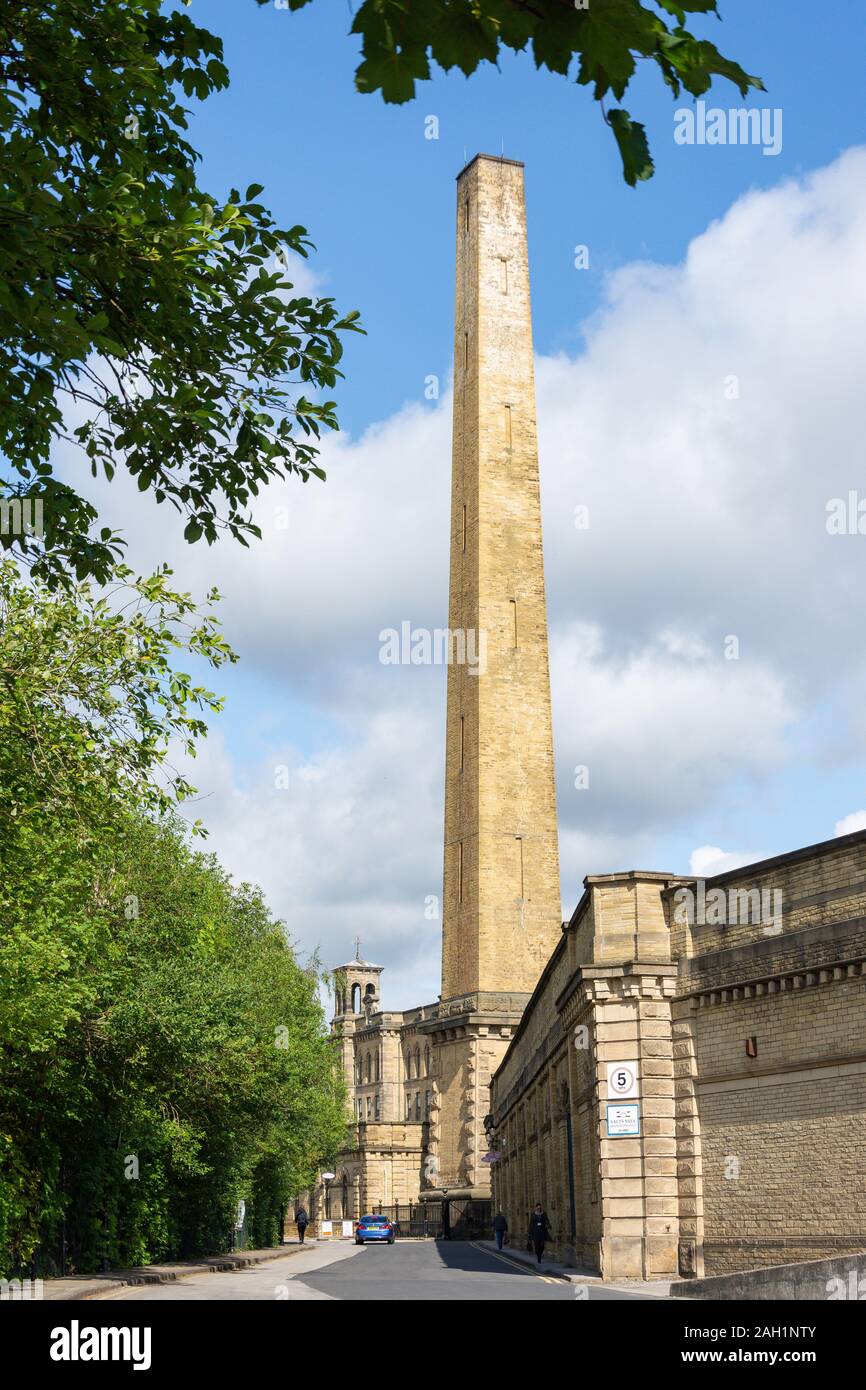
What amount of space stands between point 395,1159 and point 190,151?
8248 centimetres

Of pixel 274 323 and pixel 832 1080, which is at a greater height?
pixel 274 323

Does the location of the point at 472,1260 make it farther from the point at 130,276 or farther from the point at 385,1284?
the point at 130,276

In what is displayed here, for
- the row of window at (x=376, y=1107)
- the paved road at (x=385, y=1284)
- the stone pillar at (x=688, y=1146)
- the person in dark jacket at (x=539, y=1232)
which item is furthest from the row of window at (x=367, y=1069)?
the stone pillar at (x=688, y=1146)

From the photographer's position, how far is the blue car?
58.8m

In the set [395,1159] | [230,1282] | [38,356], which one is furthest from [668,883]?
[395,1159]

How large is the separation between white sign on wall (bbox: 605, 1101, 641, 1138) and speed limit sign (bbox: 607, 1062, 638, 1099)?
0.20 m

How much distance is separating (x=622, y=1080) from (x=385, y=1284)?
657 cm

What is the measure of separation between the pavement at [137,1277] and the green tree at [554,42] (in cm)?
1909

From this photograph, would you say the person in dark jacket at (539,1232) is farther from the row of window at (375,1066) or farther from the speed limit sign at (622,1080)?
the row of window at (375,1066)

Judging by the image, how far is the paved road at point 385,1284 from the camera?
71.9ft

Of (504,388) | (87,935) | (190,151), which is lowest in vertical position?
(87,935)
